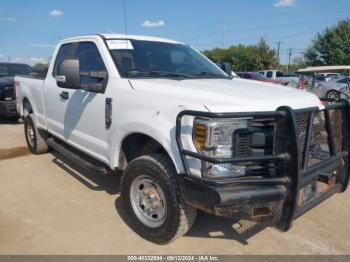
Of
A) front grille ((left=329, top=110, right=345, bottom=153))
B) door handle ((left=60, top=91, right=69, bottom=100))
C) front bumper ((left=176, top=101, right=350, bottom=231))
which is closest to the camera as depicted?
front bumper ((left=176, top=101, right=350, bottom=231))

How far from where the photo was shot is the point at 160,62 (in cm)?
423

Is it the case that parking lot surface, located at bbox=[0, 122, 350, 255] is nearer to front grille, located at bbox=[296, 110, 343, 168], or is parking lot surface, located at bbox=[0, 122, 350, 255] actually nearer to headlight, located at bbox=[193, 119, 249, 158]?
front grille, located at bbox=[296, 110, 343, 168]

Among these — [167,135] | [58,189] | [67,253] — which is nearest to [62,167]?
[58,189]

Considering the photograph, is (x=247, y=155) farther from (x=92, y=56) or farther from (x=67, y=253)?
(x=92, y=56)

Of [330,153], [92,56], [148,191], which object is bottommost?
[148,191]

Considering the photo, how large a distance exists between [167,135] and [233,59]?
5924 centimetres

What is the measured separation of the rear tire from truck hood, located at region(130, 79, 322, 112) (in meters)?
3.31

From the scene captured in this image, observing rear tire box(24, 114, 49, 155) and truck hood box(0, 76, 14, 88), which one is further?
truck hood box(0, 76, 14, 88)

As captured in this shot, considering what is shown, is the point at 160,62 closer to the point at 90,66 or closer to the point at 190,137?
the point at 90,66

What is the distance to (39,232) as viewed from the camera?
11.9ft

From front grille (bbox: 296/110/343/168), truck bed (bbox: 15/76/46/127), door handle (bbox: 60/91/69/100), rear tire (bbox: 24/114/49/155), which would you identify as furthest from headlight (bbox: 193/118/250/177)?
rear tire (bbox: 24/114/49/155)

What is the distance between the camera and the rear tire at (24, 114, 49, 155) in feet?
20.6

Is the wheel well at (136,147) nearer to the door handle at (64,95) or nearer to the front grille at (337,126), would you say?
the door handle at (64,95)

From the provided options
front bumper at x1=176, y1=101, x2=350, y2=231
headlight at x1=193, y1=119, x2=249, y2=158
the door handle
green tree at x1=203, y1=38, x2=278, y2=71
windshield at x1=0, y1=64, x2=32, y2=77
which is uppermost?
green tree at x1=203, y1=38, x2=278, y2=71
